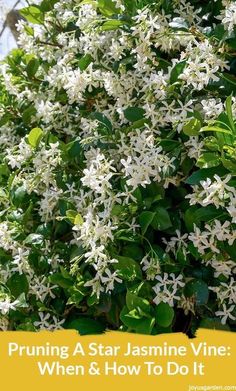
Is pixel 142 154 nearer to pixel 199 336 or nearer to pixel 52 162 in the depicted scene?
pixel 52 162

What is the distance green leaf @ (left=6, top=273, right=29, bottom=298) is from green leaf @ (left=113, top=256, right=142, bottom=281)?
1.35ft

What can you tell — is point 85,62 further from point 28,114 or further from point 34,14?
point 34,14

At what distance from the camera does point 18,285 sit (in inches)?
80.1

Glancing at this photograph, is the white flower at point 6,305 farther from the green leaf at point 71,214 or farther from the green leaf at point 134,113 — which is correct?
the green leaf at point 134,113

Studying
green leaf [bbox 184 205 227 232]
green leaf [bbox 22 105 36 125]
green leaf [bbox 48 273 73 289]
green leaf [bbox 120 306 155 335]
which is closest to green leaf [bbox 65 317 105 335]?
green leaf [bbox 48 273 73 289]

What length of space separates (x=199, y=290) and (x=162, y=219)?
21cm

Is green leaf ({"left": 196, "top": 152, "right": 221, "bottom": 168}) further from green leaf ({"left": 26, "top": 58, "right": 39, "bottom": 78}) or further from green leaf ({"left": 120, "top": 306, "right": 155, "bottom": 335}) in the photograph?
green leaf ({"left": 26, "top": 58, "right": 39, "bottom": 78})

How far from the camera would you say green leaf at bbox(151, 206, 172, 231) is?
5.75ft

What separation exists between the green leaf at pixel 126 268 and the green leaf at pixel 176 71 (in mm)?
506

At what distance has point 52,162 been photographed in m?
2.02

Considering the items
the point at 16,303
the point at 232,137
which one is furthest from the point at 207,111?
the point at 16,303

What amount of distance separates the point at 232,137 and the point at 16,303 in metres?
0.85

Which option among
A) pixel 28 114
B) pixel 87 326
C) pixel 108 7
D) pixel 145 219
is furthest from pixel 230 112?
pixel 28 114

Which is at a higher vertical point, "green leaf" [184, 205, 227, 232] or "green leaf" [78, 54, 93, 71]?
"green leaf" [78, 54, 93, 71]
